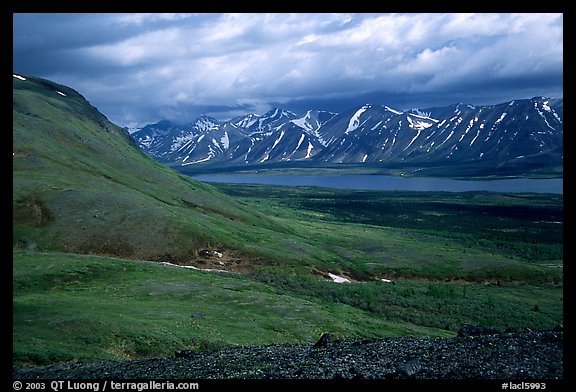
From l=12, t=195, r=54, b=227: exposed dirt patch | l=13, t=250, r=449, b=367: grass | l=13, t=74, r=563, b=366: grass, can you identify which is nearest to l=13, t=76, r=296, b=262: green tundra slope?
l=12, t=195, r=54, b=227: exposed dirt patch

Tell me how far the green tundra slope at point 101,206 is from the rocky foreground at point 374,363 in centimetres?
5006

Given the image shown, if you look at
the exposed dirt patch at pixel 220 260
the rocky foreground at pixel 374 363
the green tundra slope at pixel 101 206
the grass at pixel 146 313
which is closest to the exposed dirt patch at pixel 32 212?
the green tundra slope at pixel 101 206

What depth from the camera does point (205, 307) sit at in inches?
1879

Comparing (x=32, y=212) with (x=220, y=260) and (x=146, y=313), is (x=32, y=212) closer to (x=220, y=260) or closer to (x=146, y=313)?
(x=220, y=260)

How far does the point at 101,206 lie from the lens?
85.4m

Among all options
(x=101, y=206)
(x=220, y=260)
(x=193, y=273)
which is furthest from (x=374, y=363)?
(x=101, y=206)

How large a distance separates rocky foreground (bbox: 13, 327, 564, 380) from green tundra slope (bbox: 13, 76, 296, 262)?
164ft

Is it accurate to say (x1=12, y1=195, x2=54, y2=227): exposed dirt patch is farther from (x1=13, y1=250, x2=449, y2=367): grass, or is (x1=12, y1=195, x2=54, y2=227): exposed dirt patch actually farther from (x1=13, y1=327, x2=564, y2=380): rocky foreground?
(x1=13, y1=327, x2=564, y2=380): rocky foreground

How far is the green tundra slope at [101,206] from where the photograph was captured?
74.7m

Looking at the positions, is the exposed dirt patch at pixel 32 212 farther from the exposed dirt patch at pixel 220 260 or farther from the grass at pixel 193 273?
the exposed dirt patch at pixel 220 260

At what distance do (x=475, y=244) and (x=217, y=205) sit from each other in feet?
244

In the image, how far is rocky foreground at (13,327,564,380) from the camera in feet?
64.7

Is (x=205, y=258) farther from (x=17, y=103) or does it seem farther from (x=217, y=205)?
(x=17, y=103)
